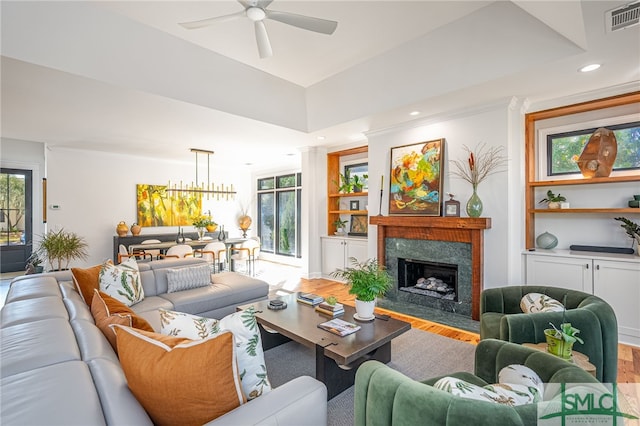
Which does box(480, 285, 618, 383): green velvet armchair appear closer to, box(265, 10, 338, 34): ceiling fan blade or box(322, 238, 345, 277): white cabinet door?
box(265, 10, 338, 34): ceiling fan blade

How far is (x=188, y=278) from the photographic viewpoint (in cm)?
349

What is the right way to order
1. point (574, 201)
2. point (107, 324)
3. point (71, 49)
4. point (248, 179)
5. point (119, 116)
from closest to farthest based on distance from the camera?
point (107, 324)
point (71, 49)
point (574, 201)
point (119, 116)
point (248, 179)

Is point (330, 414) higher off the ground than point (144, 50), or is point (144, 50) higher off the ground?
point (144, 50)

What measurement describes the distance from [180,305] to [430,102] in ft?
12.0

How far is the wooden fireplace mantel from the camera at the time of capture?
3.62 metres

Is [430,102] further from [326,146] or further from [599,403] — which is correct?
[599,403]

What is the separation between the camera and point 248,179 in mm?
8914

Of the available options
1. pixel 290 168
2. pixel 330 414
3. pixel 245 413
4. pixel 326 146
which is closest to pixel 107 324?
pixel 245 413

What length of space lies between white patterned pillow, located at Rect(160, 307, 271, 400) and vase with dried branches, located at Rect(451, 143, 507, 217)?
323 cm

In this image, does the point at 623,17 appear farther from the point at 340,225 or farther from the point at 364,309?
the point at 340,225

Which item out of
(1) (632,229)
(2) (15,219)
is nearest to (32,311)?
(1) (632,229)

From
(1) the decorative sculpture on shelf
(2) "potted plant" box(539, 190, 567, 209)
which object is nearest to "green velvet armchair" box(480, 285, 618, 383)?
(2) "potted plant" box(539, 190, 567, 209)

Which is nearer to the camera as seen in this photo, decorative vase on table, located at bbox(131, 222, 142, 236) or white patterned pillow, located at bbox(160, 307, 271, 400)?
white patterned pillow, located at bbox(160, 307, 271, 400)

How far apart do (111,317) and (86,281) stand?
4.64ft
